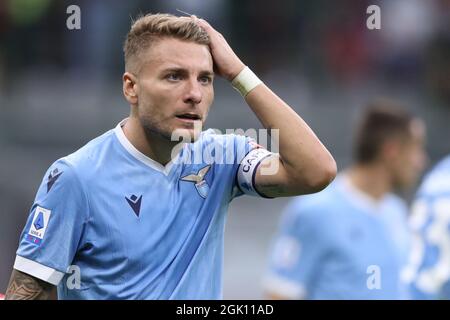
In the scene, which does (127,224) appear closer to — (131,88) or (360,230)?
(131,88)

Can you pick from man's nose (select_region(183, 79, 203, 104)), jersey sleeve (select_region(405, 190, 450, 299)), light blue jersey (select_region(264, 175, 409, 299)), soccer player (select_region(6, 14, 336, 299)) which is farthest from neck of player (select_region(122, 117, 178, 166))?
light blue jersey (select_region(264, 175, 409, 299))

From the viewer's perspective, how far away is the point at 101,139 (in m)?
4.62

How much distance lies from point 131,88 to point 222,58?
41 cm

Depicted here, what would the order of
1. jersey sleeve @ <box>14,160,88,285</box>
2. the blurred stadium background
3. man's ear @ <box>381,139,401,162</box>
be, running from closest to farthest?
jersey sleeve @ <box>14,160,88,285</box>
man's ear @ <box>381,139,401,162</box>
the blurred stadium background

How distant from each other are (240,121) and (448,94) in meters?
3.09

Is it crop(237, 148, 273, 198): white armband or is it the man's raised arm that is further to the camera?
crop(237, 148, 273, 198): white armband

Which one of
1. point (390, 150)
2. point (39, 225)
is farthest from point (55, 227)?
point (390, 150)

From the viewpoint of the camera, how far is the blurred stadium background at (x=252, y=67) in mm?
12195

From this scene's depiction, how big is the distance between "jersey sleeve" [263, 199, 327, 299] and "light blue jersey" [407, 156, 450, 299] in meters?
1.16

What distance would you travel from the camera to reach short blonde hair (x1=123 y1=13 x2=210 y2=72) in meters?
4.47

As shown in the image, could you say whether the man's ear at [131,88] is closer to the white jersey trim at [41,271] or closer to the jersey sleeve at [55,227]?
the jersey sleeve at [55,227]

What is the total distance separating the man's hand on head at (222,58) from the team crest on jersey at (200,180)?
419 mm

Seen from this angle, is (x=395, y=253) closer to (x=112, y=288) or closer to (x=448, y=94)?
(x=112, y=288)

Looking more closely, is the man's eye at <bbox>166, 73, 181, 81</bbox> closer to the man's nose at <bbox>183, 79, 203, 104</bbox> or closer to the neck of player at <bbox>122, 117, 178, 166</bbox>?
the man's nose at <bbox>183, 79, 203, 104</bbox>
